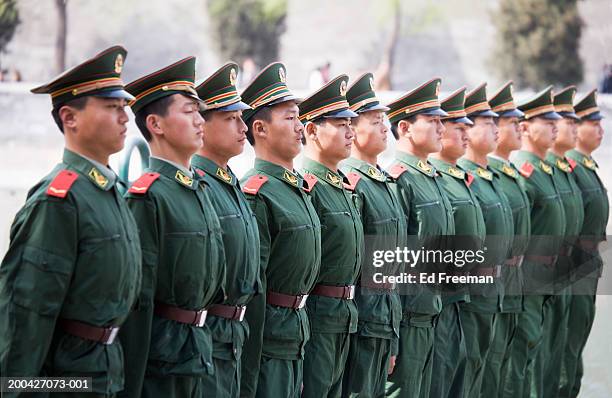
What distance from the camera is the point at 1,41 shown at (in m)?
17.8

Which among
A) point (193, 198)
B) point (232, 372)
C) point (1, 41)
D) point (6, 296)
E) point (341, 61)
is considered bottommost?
point (232, 372)

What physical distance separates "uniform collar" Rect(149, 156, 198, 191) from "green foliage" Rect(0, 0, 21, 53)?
11.2m

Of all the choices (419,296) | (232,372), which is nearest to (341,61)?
(419,296)

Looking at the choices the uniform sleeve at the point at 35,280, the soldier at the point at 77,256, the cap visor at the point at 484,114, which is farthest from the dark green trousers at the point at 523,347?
the uniform sleeve at the point at 35,280

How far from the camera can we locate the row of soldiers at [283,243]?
A: 151 inches

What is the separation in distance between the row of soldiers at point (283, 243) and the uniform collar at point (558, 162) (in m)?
0.04

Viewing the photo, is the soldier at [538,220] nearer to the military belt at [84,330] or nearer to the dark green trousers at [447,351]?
the dark green trousers at [447,351]

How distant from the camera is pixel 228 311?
462 cm

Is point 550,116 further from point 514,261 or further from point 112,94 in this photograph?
point 112,94

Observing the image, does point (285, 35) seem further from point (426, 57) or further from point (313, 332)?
point (313, 332)

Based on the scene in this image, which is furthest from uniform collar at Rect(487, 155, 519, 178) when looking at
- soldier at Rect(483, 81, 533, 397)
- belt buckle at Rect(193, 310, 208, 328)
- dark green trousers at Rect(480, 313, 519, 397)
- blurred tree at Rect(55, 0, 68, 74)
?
blurred tree at Rect(55, 0, 68, 74)

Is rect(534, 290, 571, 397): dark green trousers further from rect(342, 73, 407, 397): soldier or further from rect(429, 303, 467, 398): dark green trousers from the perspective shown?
rect(342, 73, 407, 397): soldier

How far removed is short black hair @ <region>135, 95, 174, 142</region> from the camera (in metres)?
4.50

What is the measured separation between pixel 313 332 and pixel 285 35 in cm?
2242
